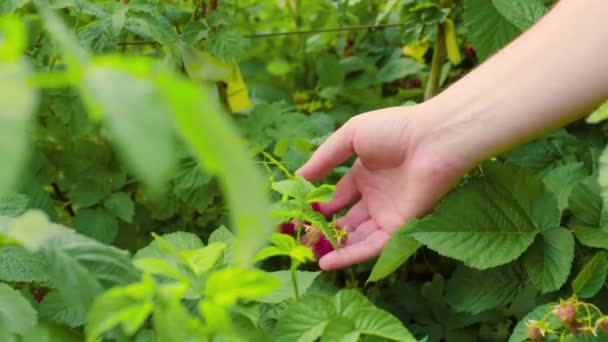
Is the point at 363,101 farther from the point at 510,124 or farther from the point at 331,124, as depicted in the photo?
the point at 510,124

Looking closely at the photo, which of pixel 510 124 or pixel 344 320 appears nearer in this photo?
pixel 344 320

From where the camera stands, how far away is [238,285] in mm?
530

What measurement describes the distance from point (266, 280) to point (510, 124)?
0.54 metres

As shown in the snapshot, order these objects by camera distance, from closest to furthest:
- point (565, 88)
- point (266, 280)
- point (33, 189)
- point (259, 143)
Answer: point (266, 280) < point (565, 88) < point (33, 189) < point (259, 143)

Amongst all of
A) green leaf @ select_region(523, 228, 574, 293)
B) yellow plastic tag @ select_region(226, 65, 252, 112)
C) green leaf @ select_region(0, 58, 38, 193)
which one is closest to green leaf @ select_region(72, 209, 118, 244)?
yellow plastic tag @ select_region(226, 65, 252, 112)

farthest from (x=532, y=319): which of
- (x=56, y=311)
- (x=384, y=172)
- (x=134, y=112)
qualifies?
(x=134, y=112)

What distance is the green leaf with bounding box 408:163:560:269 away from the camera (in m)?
0.97

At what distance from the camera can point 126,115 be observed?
11.1 inches

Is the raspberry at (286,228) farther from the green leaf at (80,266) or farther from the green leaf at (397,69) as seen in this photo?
the green leaf at (397,69)

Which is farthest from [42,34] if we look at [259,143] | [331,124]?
[331,124]

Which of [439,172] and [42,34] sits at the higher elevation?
[42,34]

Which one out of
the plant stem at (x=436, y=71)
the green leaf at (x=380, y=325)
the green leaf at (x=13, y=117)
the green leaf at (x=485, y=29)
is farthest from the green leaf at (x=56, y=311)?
the plant stem at (x=436, y=71)

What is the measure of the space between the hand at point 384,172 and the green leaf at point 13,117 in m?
0.75

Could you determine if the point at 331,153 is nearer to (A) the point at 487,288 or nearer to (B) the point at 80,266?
(A) the point at 487,288
